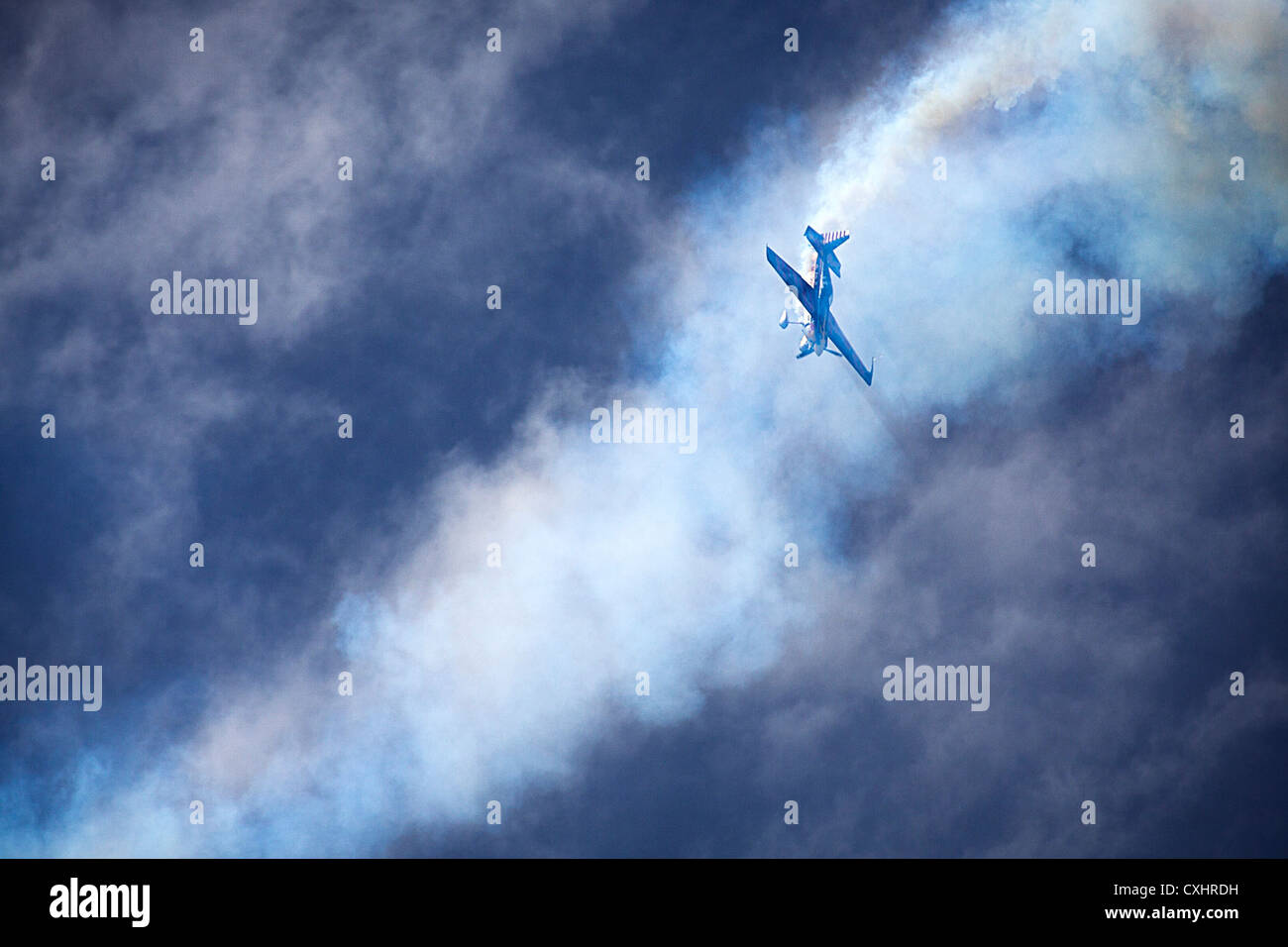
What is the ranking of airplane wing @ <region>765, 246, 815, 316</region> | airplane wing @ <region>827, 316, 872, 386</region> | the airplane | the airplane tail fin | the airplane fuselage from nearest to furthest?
the airplane tail fin
the airplane
the airplane fuselage
airplane wing @ <region>765, 246, 815, 316</region>
airplane wing @ <region>827, 316, 872, 386</region>

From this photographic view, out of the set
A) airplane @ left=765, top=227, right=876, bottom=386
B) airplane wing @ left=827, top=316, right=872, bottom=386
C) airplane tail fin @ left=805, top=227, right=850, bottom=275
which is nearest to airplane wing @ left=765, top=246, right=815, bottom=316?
airplane @ left=765, top=227, right=876, bottom=386

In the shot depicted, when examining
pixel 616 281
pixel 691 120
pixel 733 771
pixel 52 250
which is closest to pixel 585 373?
pixel 616 281

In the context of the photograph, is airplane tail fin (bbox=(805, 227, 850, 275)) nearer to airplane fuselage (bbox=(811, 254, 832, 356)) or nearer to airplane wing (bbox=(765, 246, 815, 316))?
airplane fuselage (bbox=(811, 254, 832, 356))

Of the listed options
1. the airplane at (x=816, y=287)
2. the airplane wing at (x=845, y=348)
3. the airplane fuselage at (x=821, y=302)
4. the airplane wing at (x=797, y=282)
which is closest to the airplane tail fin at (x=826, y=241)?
the airplane at (x=816, y=287)

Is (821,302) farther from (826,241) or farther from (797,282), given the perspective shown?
(826,241)

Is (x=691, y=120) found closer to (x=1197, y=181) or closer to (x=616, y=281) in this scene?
(x=616, y=281)

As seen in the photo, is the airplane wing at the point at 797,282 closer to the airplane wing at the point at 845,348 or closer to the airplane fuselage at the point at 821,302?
the airplane fuselage at the point at 821,302
